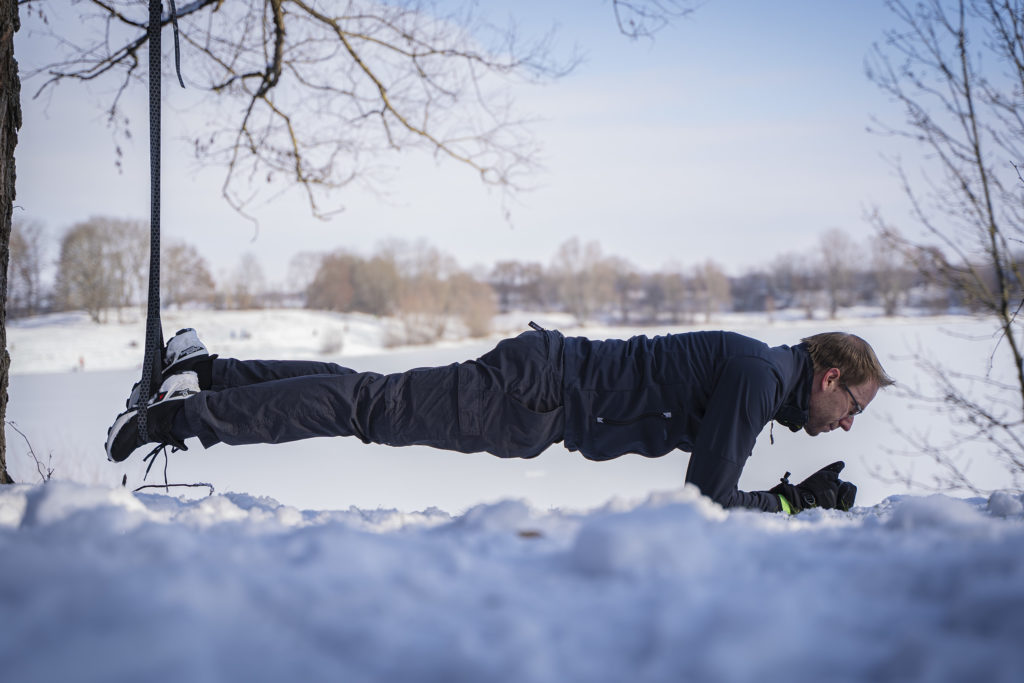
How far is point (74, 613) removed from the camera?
25.5 inches

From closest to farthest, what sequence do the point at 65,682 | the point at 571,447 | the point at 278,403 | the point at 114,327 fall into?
the point at 65,682 < the point at 278,403 < the point at 571,447 < the point at 114,327

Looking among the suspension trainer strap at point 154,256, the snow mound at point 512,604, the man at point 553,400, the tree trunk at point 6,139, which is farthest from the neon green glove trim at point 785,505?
the tree trunk at point 6,139

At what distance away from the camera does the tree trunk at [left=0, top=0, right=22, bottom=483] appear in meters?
1.98

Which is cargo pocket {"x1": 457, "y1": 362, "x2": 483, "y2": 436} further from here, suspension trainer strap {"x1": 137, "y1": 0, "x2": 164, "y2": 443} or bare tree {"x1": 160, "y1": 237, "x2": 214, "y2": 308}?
bare tree {"x1": 160, "y1": 237, "x2": 214, "y2": 308}

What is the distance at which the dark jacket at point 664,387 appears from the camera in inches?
79.0

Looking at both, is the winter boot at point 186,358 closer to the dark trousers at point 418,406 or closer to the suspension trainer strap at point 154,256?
the suspension trainer strap at point 154,256

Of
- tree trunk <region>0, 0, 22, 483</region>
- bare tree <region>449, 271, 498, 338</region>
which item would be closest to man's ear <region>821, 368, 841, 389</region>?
tree trunk <region>0, 0, 22, 483</region>

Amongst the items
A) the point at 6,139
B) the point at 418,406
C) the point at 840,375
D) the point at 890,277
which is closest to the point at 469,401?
the point at 418,406

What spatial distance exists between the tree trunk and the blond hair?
2.61 metres

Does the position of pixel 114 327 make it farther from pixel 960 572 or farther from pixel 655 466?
pixel 960 572

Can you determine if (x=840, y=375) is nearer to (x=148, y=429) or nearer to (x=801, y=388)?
(x=801, y=388)

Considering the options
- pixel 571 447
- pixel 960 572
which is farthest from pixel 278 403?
pixel 960 572

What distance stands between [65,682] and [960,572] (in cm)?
92

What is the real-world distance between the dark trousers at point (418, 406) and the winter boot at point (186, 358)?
10.2 inches
